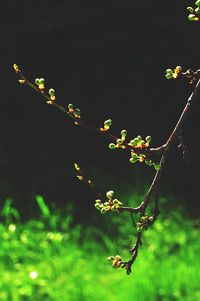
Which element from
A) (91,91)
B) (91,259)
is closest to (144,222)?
(91,259)

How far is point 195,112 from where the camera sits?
4.70m

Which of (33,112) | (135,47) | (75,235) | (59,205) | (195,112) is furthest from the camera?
(135,47)

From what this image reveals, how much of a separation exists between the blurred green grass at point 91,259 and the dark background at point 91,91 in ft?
0.67

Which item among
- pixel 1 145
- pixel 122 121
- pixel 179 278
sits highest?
pixel 179 278

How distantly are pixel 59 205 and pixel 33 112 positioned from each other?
1.42 metres

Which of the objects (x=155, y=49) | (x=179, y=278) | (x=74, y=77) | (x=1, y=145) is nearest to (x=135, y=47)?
(x=155, y=49)

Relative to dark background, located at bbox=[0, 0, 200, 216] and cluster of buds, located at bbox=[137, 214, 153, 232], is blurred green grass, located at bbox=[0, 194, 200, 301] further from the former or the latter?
cluster of buds, located at bbox=[137, 214, 153, 232]

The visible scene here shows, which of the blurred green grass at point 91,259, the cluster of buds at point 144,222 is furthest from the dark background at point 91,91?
the cluster of buds at point 144,222

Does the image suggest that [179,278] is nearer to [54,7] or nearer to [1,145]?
[1,145]

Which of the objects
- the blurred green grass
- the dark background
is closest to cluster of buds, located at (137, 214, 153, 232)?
the blurred green grass

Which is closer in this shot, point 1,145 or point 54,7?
point 1,145

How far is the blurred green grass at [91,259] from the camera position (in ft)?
9.96

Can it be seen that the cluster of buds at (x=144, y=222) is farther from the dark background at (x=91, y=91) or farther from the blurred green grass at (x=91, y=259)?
the dark background at (x=91, y=91)

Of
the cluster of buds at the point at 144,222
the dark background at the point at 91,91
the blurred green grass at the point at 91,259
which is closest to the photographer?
the cluster of buds at the point at 144,222
